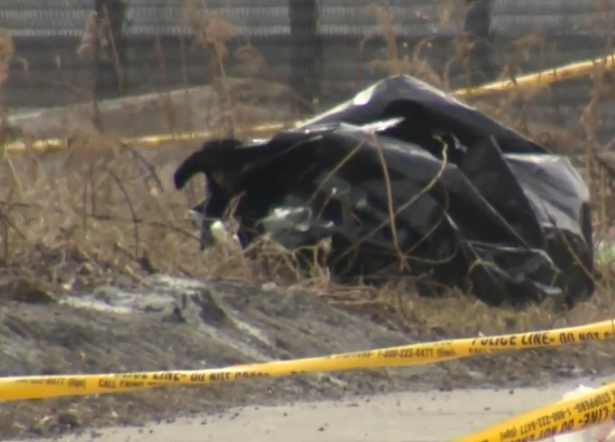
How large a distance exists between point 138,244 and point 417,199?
129 centimetres

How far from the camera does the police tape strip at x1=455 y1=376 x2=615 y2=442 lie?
3.83 meters

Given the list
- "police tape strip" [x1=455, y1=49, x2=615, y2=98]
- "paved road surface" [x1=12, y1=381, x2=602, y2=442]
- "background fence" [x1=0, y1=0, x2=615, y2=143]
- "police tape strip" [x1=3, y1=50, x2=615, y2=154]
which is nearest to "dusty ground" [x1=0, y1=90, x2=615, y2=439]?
"paved road surface" [x1=12, y1=381, x2=602, y2=442]

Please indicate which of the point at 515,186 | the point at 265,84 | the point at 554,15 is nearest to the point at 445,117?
the point at 515,186

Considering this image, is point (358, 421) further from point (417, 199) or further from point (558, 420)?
point (417, 199)

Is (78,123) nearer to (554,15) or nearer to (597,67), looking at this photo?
(597,67)

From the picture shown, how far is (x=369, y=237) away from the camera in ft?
24.9

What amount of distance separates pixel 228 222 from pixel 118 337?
1644 mm

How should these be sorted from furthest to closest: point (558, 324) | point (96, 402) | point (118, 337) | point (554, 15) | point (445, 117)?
point (554, 15)
point (445, 117)
point (558, 324)
point (118, 337)
point (96, 402)

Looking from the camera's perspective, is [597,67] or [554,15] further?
[554,15]

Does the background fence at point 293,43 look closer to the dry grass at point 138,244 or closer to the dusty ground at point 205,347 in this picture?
the dry grass at point 138,244

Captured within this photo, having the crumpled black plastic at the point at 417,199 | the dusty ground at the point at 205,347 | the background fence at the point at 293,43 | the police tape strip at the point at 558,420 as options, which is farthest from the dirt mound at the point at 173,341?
the background fence at the point at 293,43

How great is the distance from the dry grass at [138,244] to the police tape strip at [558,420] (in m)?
3.12

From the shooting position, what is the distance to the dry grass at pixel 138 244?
23.0 ft

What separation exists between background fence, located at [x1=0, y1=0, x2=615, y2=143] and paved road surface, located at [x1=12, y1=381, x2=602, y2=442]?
17.9 ft
